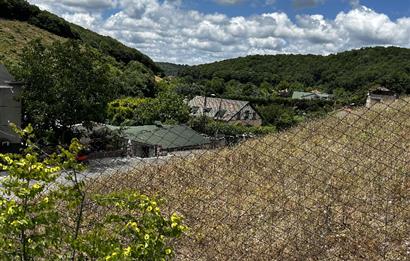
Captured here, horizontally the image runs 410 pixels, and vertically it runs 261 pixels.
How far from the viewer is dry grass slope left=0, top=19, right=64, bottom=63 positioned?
69562 millimetres

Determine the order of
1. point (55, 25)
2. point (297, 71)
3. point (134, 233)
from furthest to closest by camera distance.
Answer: point (297, 71), point (55, 25), point (134, 233)

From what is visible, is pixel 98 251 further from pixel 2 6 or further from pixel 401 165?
pixel 2 6

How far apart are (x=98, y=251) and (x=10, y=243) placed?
569mm

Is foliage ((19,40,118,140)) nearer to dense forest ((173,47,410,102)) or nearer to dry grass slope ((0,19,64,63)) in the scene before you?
dry grass slope ((0,19,64,63))

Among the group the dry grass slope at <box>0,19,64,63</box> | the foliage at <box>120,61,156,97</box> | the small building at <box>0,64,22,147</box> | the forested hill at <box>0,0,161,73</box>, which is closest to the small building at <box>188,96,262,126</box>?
the foliage at <box>120,61,156,97</box>

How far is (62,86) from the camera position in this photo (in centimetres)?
2836

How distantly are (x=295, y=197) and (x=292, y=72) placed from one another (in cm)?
13721

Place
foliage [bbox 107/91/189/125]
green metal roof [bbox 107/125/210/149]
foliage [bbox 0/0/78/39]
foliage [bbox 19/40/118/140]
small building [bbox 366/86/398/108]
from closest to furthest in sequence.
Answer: green metal roof [bbox 107/125/210/149] → small building [bbox 366/86/398/108] → foliage [bbox 19/40/118/140] → foliage [bbox 107/91/189/125] → foliage [bbox 0/0/78/39]

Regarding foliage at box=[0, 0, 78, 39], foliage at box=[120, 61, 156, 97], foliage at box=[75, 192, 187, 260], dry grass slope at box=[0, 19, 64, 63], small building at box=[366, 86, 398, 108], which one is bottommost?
foliage at box=[120, 61, 156, 97]

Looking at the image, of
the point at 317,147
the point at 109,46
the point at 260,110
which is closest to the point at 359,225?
the point at 317,147

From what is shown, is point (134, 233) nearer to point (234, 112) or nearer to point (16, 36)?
point (234, 112)

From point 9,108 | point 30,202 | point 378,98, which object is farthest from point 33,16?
point 30,202

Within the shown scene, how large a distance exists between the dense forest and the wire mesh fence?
2730 inches

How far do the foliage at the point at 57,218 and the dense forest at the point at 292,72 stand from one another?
2927 inches
